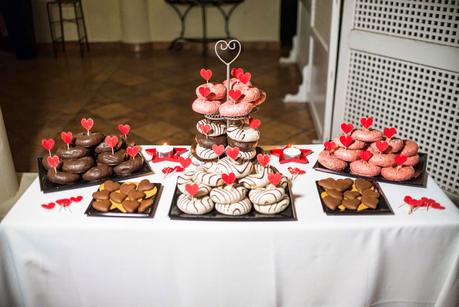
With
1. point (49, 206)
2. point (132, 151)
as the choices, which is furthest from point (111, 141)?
point (49, 206)

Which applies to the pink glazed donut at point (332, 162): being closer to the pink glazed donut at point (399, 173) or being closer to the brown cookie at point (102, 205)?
the pink glazed donut at point (399, 173)

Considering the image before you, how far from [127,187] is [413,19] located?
66.4 inches

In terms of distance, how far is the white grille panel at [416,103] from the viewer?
221cm

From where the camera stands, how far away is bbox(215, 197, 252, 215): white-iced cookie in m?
1.35

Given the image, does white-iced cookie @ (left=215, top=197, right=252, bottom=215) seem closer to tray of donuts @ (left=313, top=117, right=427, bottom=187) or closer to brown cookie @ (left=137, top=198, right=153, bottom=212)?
brown cookie @ (left=137, top=198, right=153, bottom=212)

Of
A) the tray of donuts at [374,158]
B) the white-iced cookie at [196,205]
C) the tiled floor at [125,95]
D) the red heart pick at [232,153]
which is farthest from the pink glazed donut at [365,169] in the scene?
the tiled floor at [125,95]

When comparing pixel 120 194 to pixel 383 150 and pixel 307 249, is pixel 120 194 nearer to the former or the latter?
pixel 307 249

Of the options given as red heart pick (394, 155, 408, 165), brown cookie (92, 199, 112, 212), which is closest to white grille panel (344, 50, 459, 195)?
red heart pick (394, 155, 408, 165)

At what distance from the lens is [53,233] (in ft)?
4.45

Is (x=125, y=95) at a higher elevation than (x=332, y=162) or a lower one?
lower

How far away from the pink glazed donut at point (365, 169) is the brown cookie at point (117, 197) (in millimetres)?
784

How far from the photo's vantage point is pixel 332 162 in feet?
5.30

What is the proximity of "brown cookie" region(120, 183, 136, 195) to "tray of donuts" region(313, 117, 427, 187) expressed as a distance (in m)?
0.65

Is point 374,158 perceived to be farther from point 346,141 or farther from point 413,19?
point 413,19
